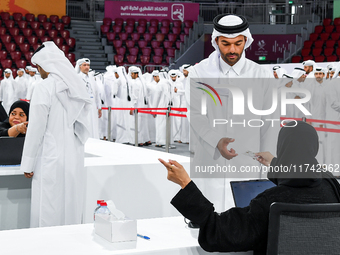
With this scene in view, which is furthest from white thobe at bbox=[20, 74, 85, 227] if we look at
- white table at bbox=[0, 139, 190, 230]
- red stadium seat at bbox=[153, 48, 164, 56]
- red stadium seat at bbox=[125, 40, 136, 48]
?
red stadium seat at bbox=[125, 40, 136, 48]

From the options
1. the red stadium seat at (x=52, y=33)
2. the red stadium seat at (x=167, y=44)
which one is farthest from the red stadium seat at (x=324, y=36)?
the red stadium seat at (x=52, y=33)

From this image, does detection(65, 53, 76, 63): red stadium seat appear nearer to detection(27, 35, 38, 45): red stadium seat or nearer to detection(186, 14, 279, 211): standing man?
detection(27, 35, 38, 45): red stadium seat

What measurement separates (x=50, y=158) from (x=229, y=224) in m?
1.96

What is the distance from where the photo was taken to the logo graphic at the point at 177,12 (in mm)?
17953

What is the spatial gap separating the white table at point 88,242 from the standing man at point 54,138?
51.3 inches

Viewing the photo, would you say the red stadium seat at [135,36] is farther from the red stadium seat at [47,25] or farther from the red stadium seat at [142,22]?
the red stadium seat at [47,25]

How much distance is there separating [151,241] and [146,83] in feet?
30.8

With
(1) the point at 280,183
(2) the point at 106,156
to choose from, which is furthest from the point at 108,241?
(2) the point at 106,156

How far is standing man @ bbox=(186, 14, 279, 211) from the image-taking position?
2525 mm

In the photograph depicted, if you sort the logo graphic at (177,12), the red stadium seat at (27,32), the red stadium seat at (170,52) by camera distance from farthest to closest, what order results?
1. the logo graphic at (177,12)
2. the red stadium seat at (170,52)
3. the red stadium seat at (27,32)

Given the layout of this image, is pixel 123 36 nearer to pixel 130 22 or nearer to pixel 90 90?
pixel 130 22

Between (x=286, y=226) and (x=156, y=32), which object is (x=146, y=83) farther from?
(x=286, y=226)

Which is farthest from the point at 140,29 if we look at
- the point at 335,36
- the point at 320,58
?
the point at 335,36

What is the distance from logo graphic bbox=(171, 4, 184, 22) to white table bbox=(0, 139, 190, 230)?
48.9 ft
